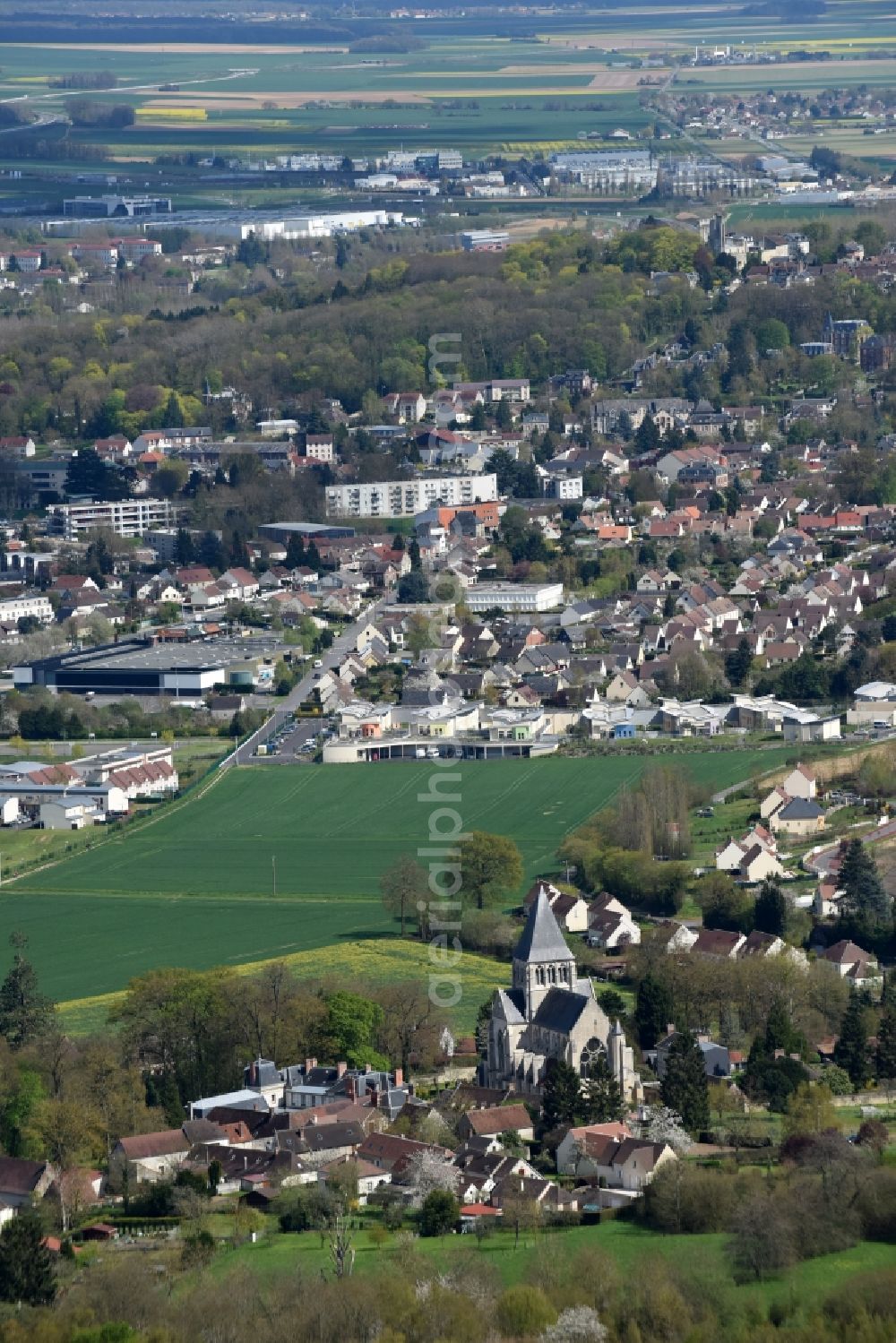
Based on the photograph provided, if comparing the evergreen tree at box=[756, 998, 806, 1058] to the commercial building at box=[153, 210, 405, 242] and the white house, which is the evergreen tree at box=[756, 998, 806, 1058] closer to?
the white house

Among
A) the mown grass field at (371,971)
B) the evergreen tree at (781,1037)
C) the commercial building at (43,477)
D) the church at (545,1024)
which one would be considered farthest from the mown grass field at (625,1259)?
the commercial building at (43,477)

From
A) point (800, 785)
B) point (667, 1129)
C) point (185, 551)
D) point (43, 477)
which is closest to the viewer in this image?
point (667, 1129)

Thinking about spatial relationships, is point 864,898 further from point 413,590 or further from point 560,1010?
point 413,590

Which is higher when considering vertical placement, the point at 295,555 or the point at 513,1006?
the point at 513,1006

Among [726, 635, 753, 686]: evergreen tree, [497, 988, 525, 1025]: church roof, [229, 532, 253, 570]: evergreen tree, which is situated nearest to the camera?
[497, 988, 525, 1025]: church roof

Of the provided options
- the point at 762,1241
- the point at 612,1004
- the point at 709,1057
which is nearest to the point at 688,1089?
the point at 709,1057

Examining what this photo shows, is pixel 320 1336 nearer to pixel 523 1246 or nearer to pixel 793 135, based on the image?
pixel 523 1246

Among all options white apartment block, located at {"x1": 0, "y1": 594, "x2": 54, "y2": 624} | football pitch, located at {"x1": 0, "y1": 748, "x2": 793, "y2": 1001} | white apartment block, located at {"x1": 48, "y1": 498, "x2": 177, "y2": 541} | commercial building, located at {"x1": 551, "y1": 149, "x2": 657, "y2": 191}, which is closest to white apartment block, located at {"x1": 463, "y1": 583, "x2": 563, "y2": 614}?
white apartment block, located at {"x1": 0, "y1": 594, "x2": 54, "y2": 624}
